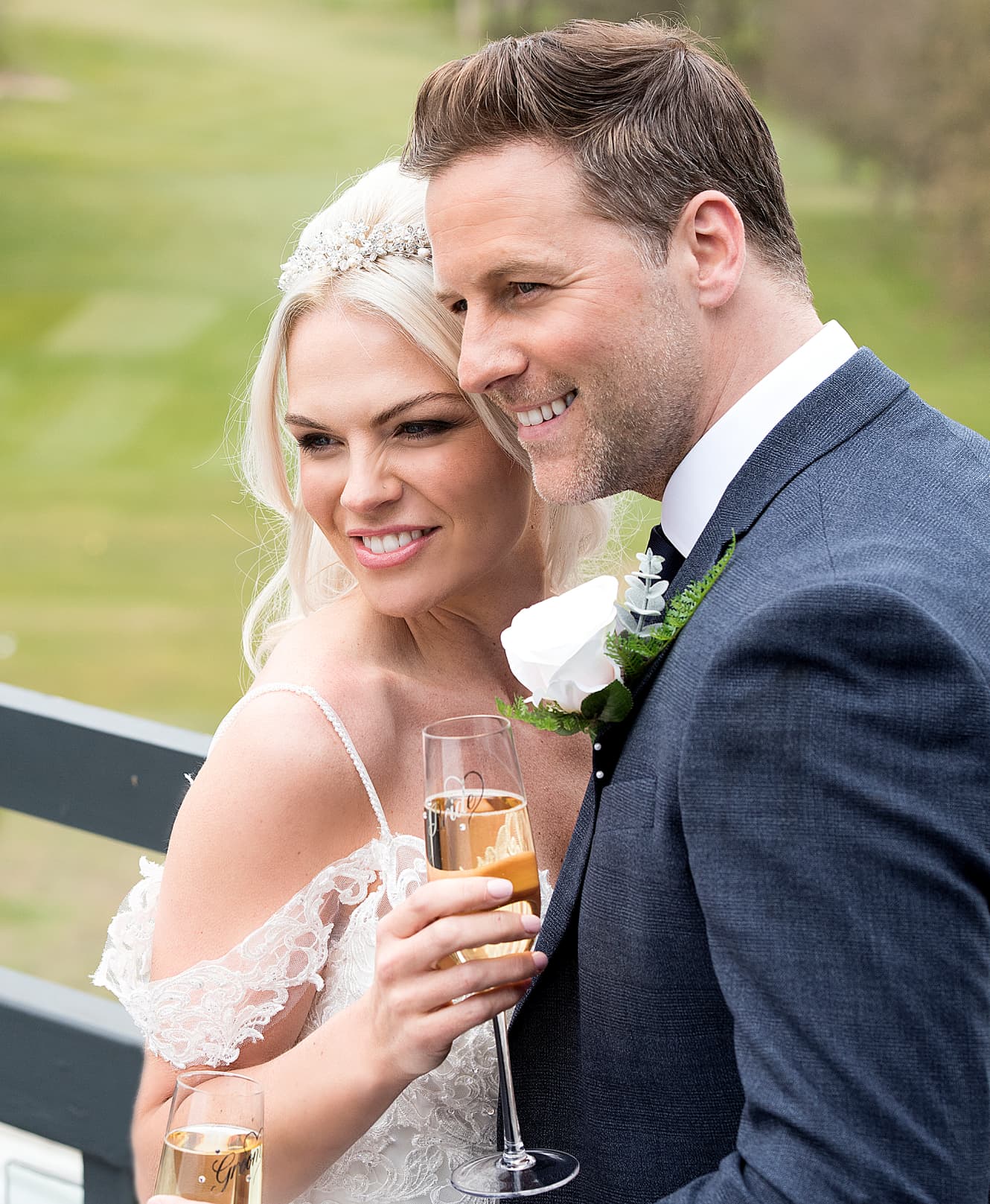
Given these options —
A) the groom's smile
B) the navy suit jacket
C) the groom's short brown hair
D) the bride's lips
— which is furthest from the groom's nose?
the navy suit jacket

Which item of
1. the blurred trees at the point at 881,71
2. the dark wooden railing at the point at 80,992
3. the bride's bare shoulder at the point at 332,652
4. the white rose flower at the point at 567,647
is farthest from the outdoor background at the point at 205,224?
the white rose flower at the point at 567,647

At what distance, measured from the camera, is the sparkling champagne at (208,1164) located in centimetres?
181

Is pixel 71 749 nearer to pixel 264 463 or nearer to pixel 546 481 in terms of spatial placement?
pixel 264 463

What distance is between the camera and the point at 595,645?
1.89 m

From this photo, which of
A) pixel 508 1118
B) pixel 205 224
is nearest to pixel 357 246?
pixel 508 1118

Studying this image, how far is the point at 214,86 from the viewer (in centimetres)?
2680

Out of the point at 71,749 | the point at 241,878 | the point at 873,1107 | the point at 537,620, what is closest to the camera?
the point at 873,1107

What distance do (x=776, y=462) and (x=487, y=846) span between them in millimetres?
638

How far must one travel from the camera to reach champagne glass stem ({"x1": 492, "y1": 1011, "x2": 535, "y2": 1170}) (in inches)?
82.4

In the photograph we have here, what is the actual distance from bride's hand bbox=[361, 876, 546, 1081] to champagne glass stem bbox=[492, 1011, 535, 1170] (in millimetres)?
91

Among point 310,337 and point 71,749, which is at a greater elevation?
point 310,337

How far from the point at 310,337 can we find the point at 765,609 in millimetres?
1348

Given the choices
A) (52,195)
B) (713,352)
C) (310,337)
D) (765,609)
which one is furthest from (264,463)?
(52,195)

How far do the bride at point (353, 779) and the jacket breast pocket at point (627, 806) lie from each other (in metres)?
0.24
